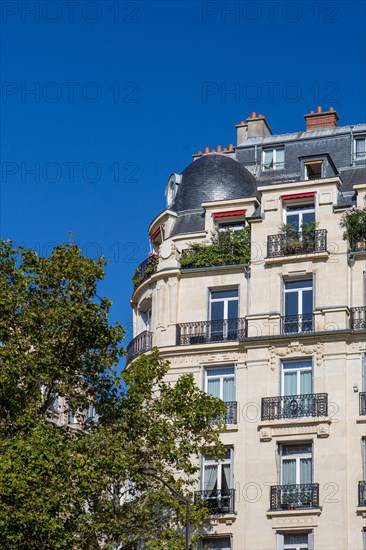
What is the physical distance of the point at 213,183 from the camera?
51625mm

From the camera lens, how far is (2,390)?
4331 cm

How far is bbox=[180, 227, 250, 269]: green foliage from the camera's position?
48.7m

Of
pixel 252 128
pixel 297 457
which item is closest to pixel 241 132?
pixel 252 128

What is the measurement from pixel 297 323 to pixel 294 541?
22.6 ft

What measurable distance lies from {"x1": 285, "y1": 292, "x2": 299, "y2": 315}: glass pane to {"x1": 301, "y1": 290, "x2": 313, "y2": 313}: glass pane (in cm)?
22

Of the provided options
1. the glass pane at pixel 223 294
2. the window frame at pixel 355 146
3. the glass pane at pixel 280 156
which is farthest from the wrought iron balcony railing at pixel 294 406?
the glass pane at pixel 280 156

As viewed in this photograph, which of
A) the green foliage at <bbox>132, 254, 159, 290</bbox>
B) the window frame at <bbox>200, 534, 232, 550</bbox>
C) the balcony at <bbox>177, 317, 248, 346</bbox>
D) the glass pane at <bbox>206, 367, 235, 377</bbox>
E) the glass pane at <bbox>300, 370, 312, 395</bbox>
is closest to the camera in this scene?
the window frame at <bbox>200, 534, 232, 550</bbox>

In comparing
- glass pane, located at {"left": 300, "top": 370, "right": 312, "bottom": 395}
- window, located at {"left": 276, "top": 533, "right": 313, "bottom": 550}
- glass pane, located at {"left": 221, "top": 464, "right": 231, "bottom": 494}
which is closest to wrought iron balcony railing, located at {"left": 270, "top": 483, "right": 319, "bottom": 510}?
window, located at {"left": 276, "top": 533, "right": 313, "bottom": 550}

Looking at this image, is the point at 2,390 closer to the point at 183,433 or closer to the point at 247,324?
the point at 183,433

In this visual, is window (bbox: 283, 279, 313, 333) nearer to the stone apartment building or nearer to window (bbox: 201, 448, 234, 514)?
the stone apartment building

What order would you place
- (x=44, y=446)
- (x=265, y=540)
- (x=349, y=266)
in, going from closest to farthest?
(x=44, y=446), (x=265, y=540), (x=349, y=266)

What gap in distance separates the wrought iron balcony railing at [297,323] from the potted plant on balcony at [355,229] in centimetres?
273

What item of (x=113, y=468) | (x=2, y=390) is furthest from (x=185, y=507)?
(x=2, y=390)

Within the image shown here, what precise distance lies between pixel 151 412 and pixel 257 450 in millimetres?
3841
